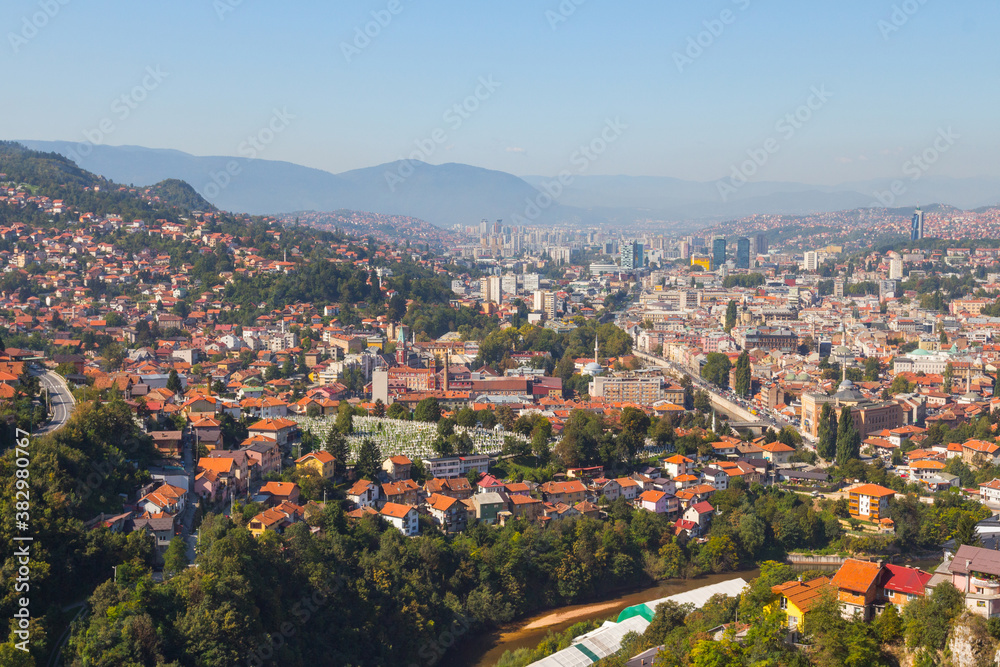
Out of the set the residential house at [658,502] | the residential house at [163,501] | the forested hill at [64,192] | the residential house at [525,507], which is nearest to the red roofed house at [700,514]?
the residential house at [658,502]

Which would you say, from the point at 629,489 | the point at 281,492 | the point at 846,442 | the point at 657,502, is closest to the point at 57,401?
the point at 281,492

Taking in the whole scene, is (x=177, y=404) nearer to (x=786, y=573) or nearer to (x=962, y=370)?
(x=786, y=573)

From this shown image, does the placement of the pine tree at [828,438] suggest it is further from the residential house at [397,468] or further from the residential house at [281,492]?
the residential house at [281,492]

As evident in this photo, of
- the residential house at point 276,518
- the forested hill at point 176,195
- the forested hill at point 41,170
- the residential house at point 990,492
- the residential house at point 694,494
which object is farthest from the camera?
the forested hill at point 176,195

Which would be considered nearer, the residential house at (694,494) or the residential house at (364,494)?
the residential house at (364,494)

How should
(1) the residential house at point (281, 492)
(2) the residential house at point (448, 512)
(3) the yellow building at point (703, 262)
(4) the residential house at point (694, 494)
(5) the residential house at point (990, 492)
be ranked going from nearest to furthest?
(1) the residential house at point (281, 492)
(2) the residential house at point (448, 512)
(4) the residential house at point (694, 494)
(5) the residential house at point (990, 492)
(3) the yellow building at point (703, 262)

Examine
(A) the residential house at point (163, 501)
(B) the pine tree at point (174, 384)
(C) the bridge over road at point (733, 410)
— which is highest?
(B) the pine tree at point (174, 384)
